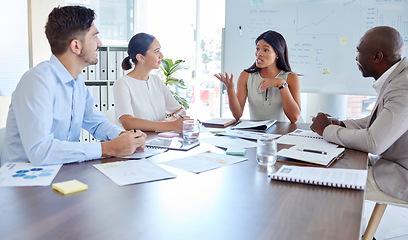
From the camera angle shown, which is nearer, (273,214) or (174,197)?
(273,214)

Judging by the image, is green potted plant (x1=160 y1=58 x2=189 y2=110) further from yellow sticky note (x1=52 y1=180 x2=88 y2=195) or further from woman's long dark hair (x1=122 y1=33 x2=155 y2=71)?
yellow sticky note (x1=52 y1=180 x2=88 y2=195)

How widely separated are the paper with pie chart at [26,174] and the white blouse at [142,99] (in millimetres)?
989

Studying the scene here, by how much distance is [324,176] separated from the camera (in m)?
1.29

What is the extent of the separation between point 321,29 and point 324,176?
276 centimetres

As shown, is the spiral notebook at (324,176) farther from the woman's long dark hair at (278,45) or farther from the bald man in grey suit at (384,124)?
the woman's long dark hair at (278,45)

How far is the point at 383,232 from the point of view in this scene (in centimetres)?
267

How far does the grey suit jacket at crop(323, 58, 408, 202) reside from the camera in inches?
68.2

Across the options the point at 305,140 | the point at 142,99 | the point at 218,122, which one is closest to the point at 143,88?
the point at 142,99

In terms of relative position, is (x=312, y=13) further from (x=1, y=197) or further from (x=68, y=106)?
(x=1, y=197)

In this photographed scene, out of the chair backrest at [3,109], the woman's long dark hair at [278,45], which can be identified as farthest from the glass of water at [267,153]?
the chair backrest at [3,109]

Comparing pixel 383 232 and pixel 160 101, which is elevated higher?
pixel 160 101

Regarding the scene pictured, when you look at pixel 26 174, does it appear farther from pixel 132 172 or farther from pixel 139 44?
pixel 139 44

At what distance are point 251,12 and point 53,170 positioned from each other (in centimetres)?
313

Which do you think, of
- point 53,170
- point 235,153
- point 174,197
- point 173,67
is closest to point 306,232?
point 174,197
